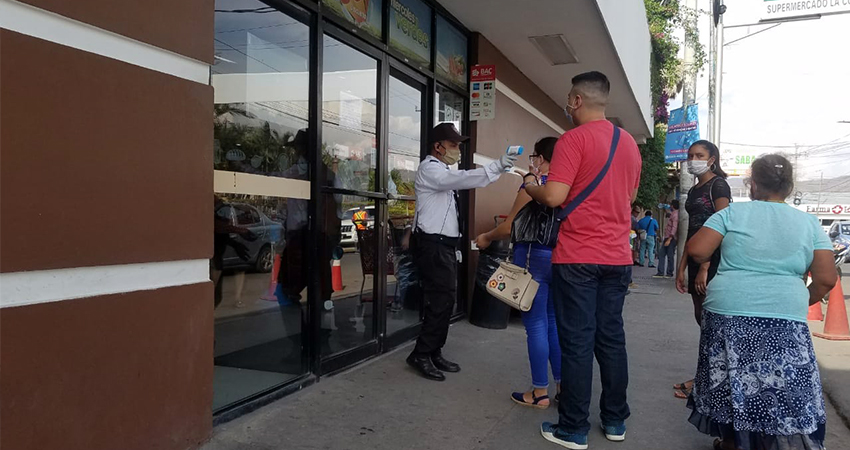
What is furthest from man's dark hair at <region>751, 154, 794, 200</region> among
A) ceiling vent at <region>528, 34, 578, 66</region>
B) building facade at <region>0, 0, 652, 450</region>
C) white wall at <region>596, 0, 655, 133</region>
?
ceiling vent at <region>528, 34, 578, 66</region>

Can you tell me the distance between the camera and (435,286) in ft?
14.2

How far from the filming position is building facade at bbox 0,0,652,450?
7.19ft

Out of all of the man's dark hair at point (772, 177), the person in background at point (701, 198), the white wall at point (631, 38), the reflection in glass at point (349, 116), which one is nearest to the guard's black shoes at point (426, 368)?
the reflection in glass at point (349, 116)

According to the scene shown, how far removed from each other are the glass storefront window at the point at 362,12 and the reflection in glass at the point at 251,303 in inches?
59.3

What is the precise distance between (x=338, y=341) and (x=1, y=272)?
2.81 meters

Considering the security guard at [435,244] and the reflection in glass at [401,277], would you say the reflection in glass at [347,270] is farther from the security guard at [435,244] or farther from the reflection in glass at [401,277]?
the security guard at [435,244]

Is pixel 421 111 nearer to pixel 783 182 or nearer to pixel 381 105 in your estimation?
pixel 381 105

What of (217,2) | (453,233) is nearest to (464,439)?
(453,233)

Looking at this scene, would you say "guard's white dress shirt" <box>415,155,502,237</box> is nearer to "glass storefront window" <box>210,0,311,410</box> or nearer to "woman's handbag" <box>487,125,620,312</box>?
"woman's handbag" <box>487,125,620,312</box>

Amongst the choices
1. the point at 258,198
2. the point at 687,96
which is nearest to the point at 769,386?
the point at 258,198

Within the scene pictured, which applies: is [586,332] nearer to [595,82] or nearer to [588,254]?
[588,254]

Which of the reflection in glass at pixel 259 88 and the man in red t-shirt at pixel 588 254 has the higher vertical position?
the reflection in glass at pixel 259 88

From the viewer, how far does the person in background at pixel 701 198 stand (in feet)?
12.7

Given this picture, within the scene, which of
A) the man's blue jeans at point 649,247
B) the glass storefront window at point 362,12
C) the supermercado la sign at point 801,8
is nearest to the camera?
the glass storefront window at point 362,12
